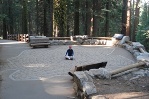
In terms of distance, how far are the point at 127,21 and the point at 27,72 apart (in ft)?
46.7

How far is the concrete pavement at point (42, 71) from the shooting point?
8.86 metres

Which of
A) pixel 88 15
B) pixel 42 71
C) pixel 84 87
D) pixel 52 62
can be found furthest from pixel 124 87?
pixel 88 15

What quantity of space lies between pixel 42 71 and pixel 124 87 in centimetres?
509

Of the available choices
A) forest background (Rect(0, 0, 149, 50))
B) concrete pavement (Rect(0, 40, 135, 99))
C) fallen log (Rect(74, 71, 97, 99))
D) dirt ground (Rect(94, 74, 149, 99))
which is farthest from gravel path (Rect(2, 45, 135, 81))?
forest background (Rect(0, 0, 149, 50))

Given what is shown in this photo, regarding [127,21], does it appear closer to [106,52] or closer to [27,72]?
[106,52]

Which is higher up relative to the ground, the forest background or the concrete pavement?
the forest background

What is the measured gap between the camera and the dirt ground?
23.4ft

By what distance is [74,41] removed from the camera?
2309 centimetres

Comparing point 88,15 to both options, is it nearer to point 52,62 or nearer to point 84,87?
point 52,62

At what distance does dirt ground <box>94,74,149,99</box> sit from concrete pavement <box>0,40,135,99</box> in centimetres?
119

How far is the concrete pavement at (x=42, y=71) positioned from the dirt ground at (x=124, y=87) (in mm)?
1186

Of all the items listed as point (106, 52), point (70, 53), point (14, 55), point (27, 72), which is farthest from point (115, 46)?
point (27, 72)

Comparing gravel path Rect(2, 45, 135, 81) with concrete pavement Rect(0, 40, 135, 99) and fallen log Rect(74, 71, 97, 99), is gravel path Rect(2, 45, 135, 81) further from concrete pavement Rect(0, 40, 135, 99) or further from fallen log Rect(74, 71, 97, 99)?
fallen log Rect(74, 71, 97, 99)

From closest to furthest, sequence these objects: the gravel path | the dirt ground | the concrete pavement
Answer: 1. the dirt ground
2. the concrete pavement
3. the gravel path
